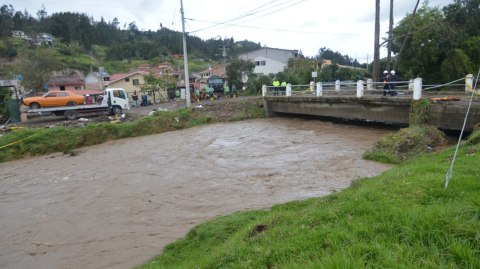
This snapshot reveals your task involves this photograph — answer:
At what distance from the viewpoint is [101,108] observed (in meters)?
24.1

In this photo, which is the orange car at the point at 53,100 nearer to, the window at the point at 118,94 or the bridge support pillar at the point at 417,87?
the window at the point at 118,94

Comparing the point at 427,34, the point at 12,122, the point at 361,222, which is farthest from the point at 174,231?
the point at 427,34

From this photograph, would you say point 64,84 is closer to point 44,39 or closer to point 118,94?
point 118,94

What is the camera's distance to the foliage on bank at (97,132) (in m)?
16.4

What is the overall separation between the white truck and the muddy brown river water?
6834 mm

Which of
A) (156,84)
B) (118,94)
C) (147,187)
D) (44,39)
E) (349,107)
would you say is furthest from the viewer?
(44,39)

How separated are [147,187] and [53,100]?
16638mm

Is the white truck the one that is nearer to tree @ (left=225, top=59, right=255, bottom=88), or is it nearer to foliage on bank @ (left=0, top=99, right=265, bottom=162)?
foliage on bank @ (left=0, top=99, right=265, bottom=162)

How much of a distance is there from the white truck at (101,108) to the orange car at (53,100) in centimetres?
57

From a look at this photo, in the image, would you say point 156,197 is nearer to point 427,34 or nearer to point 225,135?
point 225,135

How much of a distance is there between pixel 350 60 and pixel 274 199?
414ft

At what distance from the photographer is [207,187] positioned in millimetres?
9859

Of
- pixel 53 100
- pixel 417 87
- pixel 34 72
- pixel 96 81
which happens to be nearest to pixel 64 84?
pixel 34 72

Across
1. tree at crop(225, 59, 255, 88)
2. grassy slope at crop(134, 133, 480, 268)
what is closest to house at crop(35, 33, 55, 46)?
tree at crop(225, 59, 255, 88)
